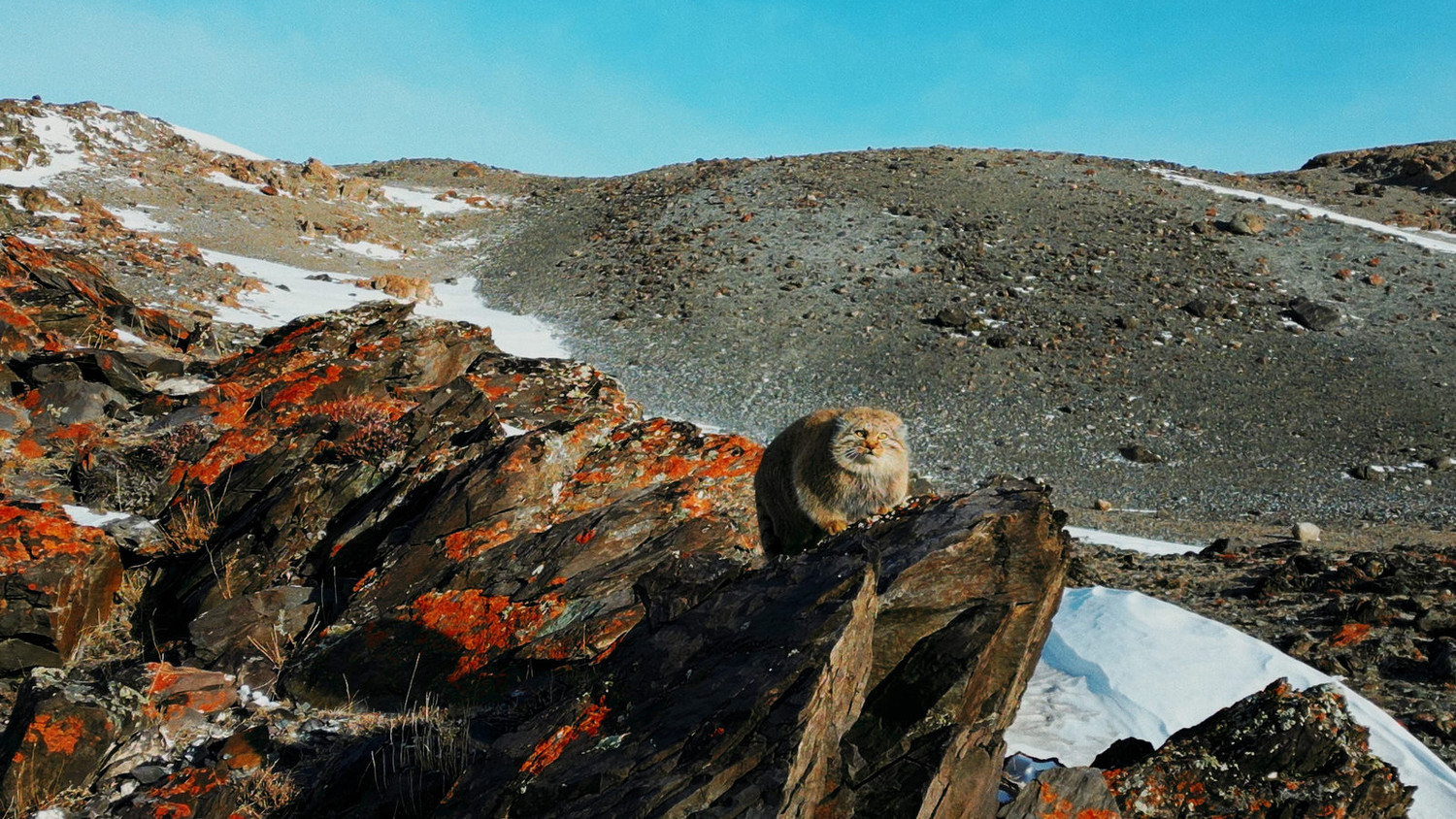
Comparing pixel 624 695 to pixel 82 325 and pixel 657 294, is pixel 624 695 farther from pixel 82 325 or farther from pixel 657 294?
pixel 657 294

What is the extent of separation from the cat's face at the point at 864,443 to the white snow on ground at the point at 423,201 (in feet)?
157

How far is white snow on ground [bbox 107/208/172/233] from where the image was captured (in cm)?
3638

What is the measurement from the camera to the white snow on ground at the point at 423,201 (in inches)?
2030

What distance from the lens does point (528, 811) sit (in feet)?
13.8

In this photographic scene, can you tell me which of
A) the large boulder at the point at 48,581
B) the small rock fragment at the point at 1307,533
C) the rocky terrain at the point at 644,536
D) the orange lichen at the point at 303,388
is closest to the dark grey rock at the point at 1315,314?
the rocky terrain at the point at 644,536

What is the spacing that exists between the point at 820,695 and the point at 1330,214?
49.2 m

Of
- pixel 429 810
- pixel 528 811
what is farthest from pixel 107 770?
pixel 528 811

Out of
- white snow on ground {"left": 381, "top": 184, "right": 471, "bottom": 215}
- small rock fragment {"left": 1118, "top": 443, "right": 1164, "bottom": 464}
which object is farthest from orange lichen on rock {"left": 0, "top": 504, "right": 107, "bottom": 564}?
white snow on ground {"left": 381, "top": 184, "right": 471, "bottom": 215}

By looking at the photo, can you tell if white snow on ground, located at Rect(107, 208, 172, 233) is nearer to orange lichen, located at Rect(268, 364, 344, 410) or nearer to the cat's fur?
orange lichen, located at Rect(268, 364, 344, 410)

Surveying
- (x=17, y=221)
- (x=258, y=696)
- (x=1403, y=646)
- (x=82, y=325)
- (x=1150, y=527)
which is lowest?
(x=1150, y=527)

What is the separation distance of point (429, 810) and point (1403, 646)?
29.5ft

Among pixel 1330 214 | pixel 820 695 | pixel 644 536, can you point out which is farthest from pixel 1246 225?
pixel 820 695

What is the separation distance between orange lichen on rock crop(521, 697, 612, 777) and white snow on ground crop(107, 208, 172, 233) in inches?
1559

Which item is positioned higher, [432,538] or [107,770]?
[432,538]
